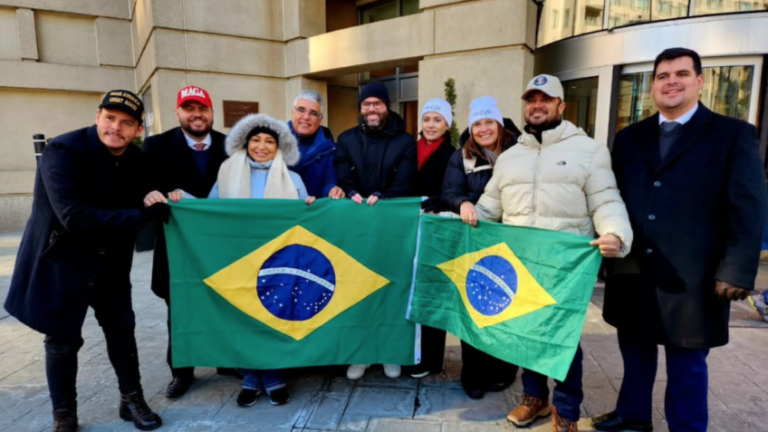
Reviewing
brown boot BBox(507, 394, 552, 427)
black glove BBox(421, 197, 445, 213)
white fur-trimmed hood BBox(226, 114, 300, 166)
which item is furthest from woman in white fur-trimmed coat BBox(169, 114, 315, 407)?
brown boot BBox(507, 394, 552, 427)

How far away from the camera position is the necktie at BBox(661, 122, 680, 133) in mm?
2383

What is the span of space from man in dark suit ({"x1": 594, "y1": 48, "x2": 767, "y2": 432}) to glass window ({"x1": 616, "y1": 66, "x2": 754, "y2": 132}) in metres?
4.83

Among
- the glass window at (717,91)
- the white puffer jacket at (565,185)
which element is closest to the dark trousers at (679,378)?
the white puffer jacket at (565,185)

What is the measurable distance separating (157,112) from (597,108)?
9176 millimetres

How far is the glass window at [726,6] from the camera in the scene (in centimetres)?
678

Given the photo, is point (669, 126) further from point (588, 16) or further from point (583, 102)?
point (588, 16)

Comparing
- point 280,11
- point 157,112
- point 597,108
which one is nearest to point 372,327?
point 597,108

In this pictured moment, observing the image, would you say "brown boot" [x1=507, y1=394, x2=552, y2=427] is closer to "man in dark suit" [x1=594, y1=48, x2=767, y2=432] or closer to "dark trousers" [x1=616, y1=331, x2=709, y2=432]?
"dark trousers" [x1=616, y1=331, x2=709, y2=432]

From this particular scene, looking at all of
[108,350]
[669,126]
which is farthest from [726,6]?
[108,350]

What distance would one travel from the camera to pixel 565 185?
8.05 ft

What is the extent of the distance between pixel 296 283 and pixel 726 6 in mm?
7910

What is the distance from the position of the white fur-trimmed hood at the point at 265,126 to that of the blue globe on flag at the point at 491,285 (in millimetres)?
1459

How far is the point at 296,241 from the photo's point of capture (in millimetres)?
3031

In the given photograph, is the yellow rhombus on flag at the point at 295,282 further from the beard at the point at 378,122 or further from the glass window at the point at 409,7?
the glass window at the point at 409,7
